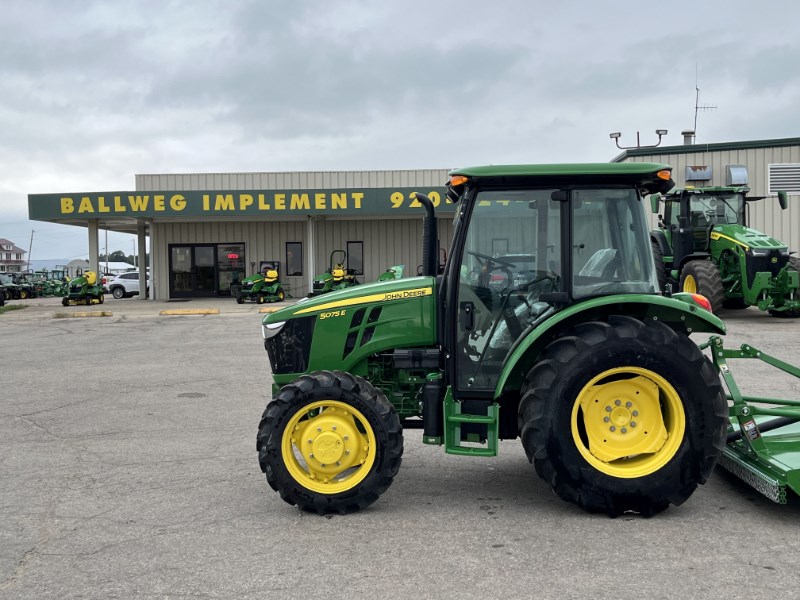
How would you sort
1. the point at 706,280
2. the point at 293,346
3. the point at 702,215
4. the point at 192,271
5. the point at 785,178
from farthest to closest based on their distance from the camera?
the point at 192,271 → the point at 785,178 → the point at 702,215 → the point at 706,280 → the point at 293,346

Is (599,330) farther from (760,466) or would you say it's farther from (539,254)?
(760,466)

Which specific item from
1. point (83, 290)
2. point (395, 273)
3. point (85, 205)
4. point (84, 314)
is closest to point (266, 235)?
point (85, 205)

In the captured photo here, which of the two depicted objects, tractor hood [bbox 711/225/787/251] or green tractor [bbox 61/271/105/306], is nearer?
tractor hood [bbox 711/225/787/251]

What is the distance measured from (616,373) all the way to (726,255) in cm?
1308

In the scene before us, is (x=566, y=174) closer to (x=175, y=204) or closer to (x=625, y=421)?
(x=625, y=421)

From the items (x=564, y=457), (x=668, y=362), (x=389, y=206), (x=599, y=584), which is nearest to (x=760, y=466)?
(x=668, y=362)

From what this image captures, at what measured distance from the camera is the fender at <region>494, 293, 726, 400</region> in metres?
4.61

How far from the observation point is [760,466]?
4.61m

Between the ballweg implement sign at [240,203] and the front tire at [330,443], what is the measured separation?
2253cm

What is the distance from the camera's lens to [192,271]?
31.0m

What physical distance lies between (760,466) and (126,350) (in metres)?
11.9

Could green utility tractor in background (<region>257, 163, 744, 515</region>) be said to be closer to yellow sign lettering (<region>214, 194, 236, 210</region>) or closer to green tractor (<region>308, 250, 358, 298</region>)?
green tractor (<region>308, 250, 358, 298</region>)

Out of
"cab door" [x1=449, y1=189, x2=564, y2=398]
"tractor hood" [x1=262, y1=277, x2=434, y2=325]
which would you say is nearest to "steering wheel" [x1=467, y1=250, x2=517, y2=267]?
"cab door" [x1=449, y1=189, x2=564, y2=398]

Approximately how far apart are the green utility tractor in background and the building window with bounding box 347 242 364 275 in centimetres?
2572
